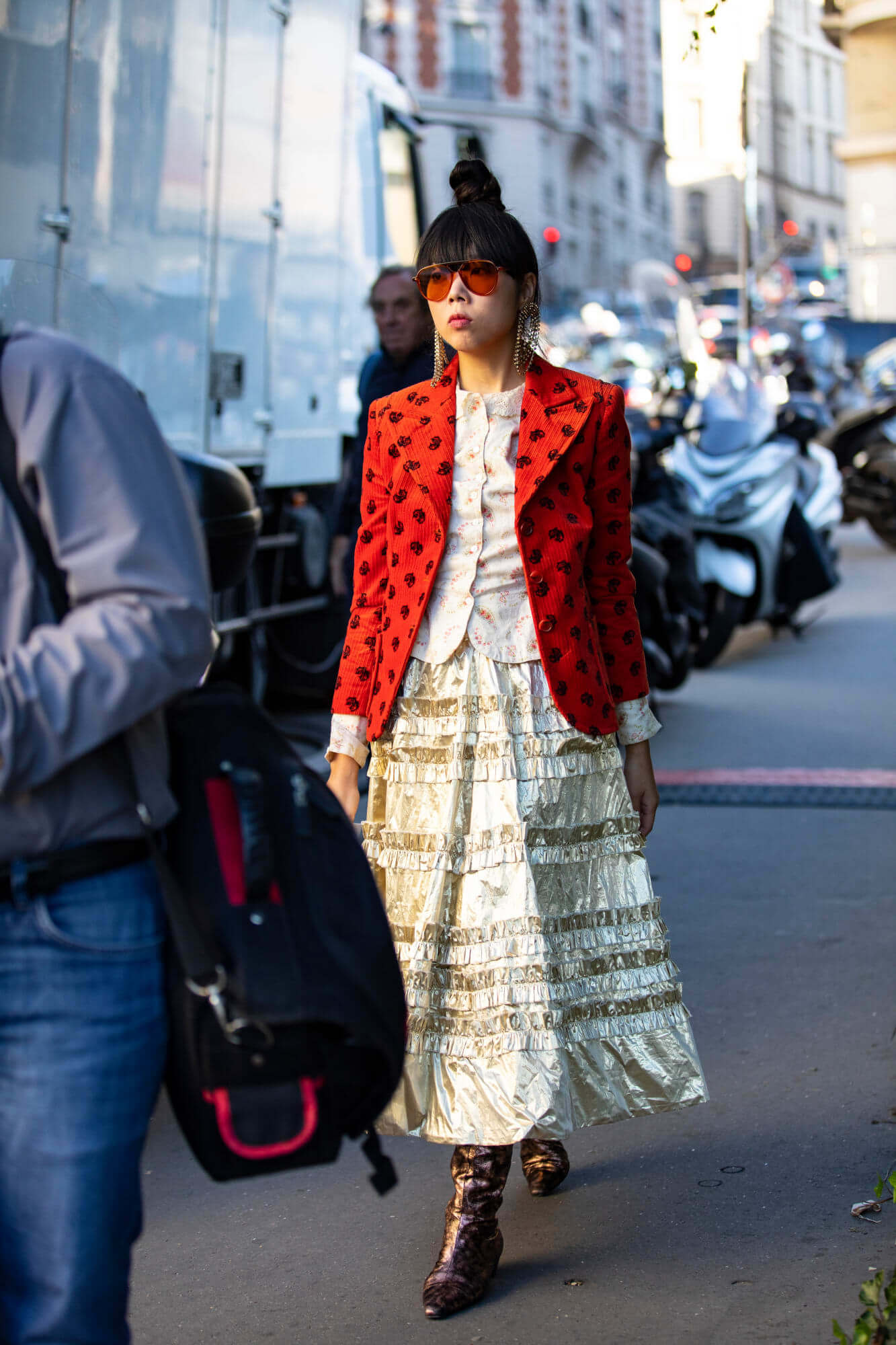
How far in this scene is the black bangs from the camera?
9.96 ft

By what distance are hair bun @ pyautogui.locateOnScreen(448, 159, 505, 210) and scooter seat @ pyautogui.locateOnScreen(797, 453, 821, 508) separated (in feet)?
26.5

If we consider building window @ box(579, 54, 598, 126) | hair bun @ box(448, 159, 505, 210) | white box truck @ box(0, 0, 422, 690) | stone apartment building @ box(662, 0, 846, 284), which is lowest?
hair bun @ box(448, 159, 505, 210)

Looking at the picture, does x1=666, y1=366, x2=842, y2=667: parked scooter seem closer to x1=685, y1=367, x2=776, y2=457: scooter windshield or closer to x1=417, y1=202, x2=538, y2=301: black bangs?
x1=685, y1=367, x2=776, y2=457: scooter windshield

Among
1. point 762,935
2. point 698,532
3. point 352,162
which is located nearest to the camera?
point 762,935

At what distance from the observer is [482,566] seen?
305cm

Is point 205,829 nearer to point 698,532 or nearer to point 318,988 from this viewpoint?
point 318,988

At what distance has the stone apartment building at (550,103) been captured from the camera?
200ft

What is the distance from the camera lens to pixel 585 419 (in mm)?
3084

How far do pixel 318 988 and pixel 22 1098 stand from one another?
1.02 ft

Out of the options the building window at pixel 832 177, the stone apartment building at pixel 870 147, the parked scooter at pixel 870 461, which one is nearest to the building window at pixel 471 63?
the stone apartment building at pixel 870 147

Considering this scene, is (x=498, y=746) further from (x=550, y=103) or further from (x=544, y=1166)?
(x=550, y=103)

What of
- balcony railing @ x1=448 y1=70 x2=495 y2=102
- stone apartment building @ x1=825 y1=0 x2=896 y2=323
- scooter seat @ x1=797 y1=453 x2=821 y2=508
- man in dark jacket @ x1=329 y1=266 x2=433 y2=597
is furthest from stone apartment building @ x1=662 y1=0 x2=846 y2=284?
man in dark jacket @ x1=329 y1=266 x2=433 y2=597

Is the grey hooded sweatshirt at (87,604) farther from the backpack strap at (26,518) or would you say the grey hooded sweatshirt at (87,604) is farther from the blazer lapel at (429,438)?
the blazer lapel at (429,438)

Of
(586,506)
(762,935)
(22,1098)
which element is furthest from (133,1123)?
(762,935)
